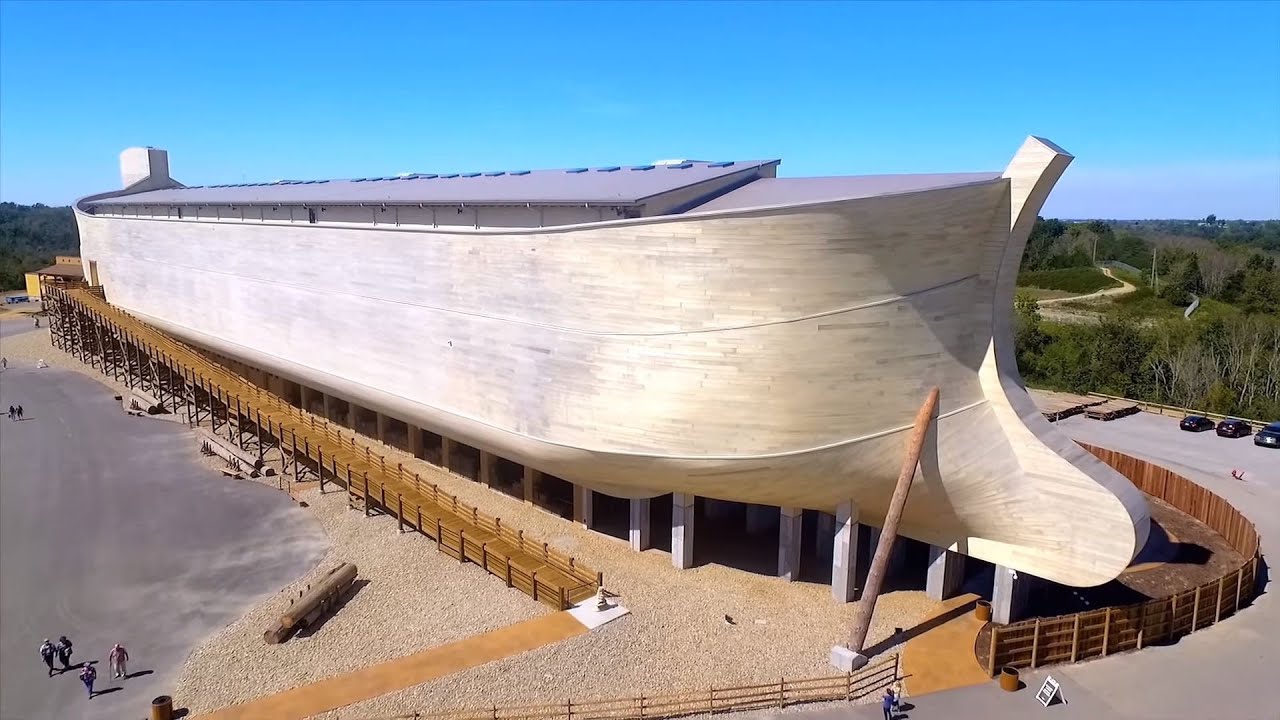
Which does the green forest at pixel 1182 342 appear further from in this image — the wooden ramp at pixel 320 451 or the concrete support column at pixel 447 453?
the wooden ramp at pixel 320 451

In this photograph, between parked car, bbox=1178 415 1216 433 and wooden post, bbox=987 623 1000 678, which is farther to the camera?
parked car, bbox=1178 415 1216 433

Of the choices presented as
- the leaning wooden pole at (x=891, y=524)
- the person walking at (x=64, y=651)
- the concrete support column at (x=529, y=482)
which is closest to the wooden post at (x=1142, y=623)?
the leaning wooden pole at (x=891, y=524)

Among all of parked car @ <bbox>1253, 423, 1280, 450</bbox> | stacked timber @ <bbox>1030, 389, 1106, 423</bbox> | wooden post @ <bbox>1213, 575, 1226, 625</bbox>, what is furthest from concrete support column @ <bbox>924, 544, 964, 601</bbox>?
parked car @ <bbox>1253, 423, 1280, 450</bbox>

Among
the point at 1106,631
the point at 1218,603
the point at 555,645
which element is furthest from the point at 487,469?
the point at 1218,603

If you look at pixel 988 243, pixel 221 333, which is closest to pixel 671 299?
pixel 988 243

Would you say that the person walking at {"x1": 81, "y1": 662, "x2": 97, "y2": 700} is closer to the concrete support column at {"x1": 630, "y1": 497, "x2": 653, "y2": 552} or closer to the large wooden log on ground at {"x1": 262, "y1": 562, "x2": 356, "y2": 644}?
the large wooden log on ground at {"x1": 262, "y1": 562, "x2": 356, "y2": 644}

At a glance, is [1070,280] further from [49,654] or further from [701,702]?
[49,654]
